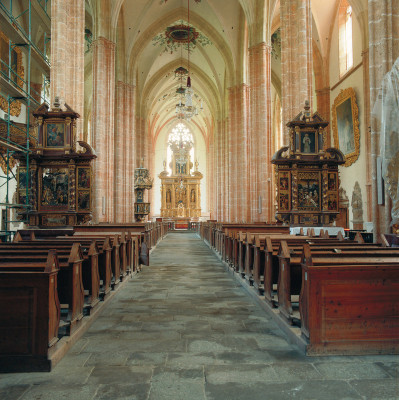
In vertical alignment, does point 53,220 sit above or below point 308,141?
below

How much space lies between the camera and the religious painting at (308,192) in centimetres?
1242

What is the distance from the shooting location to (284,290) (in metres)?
4.67

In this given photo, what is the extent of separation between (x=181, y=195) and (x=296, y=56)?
95.8 feet

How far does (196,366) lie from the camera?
3.42 meters

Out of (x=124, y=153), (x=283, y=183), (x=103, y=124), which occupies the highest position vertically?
(x=103, y=124)

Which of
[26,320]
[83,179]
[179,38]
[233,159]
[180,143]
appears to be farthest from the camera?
[180,143]

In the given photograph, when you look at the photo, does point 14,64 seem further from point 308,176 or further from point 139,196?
point 308,176

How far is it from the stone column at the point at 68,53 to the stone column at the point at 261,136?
8.80 m

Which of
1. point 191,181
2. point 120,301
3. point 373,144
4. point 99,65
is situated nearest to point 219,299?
point 120,301

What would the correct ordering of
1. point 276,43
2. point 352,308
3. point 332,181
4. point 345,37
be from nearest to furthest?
1. point 352,308
2. point 332,181
3. point 345,37
4. point 276,43

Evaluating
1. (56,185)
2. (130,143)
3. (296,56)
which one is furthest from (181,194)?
(56,185)

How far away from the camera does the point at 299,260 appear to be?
4652 mm

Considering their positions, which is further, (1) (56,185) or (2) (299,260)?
(1) (56,185)

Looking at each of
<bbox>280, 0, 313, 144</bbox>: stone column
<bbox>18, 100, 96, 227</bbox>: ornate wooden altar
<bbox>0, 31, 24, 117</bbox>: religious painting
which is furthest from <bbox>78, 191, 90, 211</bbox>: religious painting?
<bbox>0, 31, 24, 117</bbox>: religious painting
